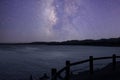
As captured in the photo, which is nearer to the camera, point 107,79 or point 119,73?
point 107,79

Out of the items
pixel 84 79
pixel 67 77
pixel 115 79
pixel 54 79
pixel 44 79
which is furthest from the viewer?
pixel 44 79

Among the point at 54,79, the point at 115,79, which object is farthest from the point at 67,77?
the point at 115,79

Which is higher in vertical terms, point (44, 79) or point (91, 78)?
point (91, 78)

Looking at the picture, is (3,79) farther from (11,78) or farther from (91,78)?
(91,78)

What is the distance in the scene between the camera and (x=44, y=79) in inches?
1023

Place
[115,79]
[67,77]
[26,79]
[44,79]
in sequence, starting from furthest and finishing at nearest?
[26,79]
[44,79]
[115,79]
[67,77]

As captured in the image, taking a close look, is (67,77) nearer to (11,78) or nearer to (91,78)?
(91,78)

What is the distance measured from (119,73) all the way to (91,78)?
6.74 feet

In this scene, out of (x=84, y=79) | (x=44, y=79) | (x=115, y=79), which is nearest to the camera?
(x=115, y=79)

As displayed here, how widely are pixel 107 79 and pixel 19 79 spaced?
23.5 metres

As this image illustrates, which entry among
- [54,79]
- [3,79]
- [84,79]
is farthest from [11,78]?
[54,79]

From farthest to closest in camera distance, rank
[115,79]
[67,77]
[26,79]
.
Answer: [26,79] < [115,79] < [67,77]

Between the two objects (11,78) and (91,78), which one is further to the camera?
(11,78)

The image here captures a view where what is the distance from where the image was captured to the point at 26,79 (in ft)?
111
